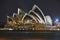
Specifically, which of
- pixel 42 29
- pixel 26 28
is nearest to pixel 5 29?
pixel 26 28

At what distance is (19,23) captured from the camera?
222 ft

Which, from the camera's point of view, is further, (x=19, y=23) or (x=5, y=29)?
(x=19, y=23)

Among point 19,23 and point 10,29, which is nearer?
point 10,29

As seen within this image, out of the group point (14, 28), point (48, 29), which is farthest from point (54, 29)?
point (14, 28)

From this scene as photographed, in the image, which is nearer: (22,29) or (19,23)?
(22,29)

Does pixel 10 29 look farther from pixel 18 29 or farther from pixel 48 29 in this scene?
pixel 48 29

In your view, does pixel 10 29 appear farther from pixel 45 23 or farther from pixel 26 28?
pixel 45 23

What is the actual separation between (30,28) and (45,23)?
17.2 ft

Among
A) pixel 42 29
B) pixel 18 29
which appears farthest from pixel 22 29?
pixel 42 29

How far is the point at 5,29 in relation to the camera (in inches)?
2452

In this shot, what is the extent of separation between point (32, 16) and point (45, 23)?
429 centimetres

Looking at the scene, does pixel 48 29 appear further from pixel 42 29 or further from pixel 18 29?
pixel 18 29

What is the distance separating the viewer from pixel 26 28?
6144cm

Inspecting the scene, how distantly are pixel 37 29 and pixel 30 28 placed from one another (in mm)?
1832
